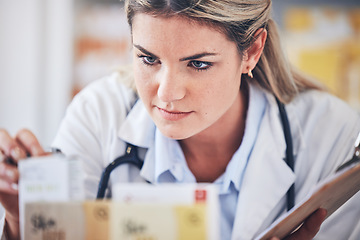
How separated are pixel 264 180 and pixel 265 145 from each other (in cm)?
10

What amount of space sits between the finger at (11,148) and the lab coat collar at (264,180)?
0.57 metres

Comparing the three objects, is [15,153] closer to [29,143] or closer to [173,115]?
[29,143]

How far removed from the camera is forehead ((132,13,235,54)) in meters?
0.97

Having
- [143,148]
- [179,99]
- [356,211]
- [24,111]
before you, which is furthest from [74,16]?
[356,211]

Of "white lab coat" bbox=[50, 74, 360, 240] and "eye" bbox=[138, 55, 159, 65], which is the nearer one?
"eye" bbox=[138, 55, 159, 65]

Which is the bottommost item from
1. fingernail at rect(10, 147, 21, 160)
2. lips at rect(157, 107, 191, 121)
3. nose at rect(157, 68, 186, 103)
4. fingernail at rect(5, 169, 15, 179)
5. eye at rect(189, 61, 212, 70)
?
fingernail at rect(5, 169, 15, 179)

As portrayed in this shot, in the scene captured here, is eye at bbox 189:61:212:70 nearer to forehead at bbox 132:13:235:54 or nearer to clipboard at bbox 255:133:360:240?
forehead at bbox 132:13:235:54

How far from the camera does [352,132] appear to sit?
128 centimetres

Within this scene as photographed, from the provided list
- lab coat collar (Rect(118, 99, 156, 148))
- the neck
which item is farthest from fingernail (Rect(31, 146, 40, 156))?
the neck

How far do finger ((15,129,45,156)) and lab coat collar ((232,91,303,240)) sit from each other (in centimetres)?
54

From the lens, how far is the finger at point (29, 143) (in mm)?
897

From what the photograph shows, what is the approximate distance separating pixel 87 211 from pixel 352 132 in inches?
33.7

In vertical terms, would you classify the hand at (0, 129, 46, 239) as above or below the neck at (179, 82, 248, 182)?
above

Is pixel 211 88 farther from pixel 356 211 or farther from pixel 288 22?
pixel 288 22
